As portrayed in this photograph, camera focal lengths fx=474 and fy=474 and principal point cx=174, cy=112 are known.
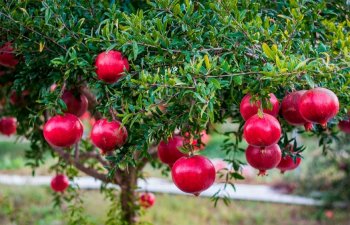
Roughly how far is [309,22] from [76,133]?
881mm

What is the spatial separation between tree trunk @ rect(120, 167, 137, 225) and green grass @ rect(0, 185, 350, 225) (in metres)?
2.46

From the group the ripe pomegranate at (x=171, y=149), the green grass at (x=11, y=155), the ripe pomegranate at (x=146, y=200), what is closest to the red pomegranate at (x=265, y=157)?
the ripe pomegranate at (x=171, y=149)

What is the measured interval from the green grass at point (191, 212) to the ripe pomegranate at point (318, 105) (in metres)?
4.11

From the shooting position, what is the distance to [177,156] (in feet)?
5.40

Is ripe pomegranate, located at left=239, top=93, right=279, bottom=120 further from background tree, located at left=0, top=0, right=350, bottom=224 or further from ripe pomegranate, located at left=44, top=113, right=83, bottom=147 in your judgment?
ripe pomegranate, located at left=44, top=113, right=83, bottom=147

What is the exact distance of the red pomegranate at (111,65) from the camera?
1384mm

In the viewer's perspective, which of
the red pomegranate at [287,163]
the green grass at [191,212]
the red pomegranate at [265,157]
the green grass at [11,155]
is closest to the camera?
the red pomegranate at [265,157]

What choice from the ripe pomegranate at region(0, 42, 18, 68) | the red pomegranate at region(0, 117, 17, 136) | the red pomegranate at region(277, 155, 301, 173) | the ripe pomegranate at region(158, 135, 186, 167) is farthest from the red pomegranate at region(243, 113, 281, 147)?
the red pomegranate at region(0, 117, 17, 136)

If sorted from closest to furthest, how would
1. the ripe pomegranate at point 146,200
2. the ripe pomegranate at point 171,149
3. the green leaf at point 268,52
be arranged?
the green leaf at point 268,52 → the ripe pomegranate at point 171,149 → the ripe pomegranate at point 146,200

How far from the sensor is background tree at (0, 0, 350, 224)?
1258 millimetres

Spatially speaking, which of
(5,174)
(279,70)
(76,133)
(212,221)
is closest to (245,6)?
(279,70)

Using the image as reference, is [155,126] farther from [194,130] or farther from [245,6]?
[245,6]

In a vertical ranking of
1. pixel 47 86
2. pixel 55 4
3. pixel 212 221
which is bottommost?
pixel 212 221

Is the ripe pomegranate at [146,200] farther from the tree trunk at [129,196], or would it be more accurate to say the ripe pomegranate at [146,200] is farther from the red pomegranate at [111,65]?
the red pomegranate at [111,65]
